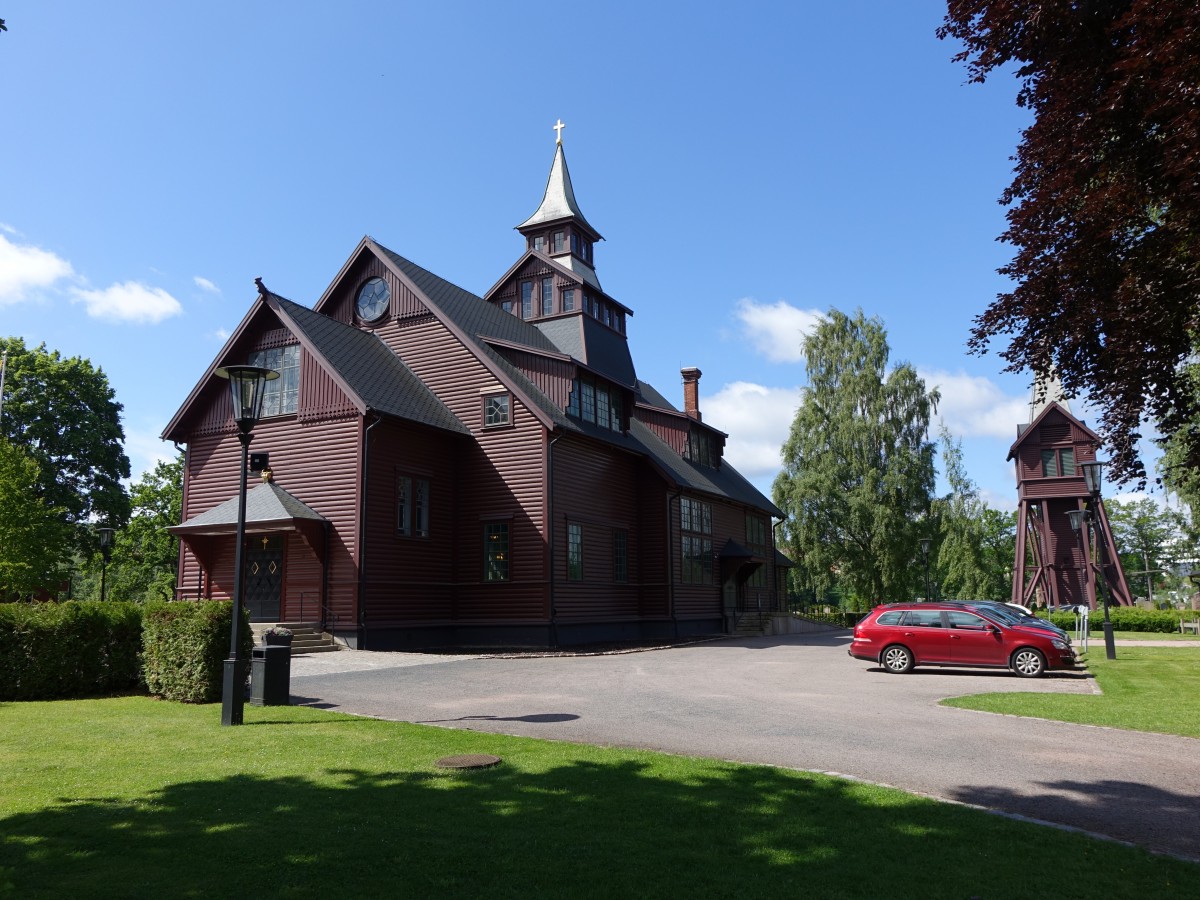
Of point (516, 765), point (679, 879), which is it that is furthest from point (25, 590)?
point (679, 879)

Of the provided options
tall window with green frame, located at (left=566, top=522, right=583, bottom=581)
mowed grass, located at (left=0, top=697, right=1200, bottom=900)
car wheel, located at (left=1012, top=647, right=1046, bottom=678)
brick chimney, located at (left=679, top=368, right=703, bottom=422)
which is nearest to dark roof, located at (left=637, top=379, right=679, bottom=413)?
brick chimney, located at (left=679, top=368, right=703, bottom=422)

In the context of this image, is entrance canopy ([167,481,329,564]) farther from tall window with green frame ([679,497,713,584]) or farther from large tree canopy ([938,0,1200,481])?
large tree canopy ([938,0,1200,481])

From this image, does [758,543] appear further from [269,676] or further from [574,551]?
[269,676]

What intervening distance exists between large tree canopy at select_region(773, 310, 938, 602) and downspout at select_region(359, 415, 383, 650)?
25.9 metres

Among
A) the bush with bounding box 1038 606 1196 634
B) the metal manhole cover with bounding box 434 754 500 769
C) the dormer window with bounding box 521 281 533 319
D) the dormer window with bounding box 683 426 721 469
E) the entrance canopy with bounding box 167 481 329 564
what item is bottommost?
the bush with bounding box 1038 606 1196 634

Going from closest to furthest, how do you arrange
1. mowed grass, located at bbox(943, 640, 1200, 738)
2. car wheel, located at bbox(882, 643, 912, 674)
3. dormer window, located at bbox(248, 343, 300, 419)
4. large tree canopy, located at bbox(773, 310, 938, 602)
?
mowed grass, located at bbox(943, 640, 1200, 738) → car wheel, located at bbox(882, 643, 912, 674) → dormer window, located at bbox(248, 343, 300, 419) → large tree canopy, located at bbox(773, 310, 938, 602)

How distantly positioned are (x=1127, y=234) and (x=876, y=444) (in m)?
33.3

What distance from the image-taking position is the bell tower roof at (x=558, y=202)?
37.2 meters

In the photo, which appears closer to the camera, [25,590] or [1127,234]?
[1127,234]

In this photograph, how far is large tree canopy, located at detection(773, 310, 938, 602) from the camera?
4266cm

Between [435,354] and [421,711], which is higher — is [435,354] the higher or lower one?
the higher one

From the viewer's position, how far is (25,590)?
36.5 metres

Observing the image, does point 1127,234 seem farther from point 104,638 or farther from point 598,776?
point 104,638

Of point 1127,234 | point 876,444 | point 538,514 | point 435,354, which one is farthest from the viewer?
point 876,444
